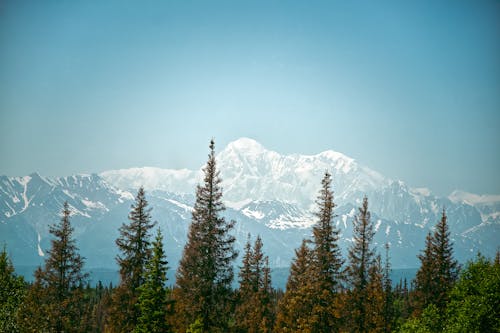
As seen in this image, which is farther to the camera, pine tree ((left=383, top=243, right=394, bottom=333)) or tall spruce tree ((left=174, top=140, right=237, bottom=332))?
pine tree ((left=383, top=243, right=394, bottom=333))

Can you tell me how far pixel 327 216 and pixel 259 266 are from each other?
776 inches

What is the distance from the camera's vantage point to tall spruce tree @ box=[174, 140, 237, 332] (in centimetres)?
3847

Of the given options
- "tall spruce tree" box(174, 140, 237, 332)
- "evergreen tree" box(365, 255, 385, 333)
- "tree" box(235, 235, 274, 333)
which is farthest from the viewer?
"tree" box(235, 235, 274, 333)

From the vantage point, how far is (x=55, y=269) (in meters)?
40.7

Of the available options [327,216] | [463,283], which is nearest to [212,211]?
[327,216]

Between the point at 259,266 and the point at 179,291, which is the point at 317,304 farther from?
the point at 259,266

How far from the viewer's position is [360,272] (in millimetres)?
46688

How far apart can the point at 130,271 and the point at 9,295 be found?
995 centimetres

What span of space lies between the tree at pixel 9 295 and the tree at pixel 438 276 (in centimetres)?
4125

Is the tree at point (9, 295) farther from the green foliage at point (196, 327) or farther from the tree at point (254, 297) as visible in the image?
the tree at point (254, 297)

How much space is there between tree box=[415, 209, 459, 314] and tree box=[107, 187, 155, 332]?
32.2 m

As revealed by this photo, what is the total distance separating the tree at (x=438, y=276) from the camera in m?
53.9

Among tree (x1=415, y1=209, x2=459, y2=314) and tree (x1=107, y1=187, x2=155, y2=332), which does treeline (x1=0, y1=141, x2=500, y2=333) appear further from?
tree (x1=415, y1=209, x2=459, y2=314)

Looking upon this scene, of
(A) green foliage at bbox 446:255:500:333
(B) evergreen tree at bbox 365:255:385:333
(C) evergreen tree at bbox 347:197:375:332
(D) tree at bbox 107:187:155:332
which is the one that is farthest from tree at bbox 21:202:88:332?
(A) green foliage at bbox 446:255:500:333
